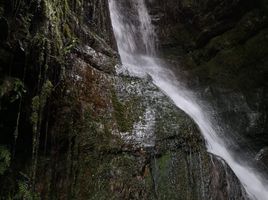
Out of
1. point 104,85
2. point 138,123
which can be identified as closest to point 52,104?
point 104,85

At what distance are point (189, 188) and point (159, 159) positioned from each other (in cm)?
54

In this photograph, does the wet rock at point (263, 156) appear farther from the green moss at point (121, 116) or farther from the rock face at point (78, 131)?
the green moss at point (121, 116)

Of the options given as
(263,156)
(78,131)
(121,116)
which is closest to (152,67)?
(263,156)

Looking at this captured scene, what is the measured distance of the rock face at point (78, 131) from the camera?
4.60 m

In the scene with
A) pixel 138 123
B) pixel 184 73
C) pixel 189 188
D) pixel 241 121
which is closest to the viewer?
pixel 189 188

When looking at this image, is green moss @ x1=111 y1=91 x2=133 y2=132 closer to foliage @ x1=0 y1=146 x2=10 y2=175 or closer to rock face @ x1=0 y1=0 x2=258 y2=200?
rock face @ x1=0 y1=0 x2=258 y2=200

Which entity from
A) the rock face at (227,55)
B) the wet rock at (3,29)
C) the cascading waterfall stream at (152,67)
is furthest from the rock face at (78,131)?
the rock face at (227,55)

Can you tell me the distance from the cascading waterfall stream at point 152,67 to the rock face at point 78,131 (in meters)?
2.15

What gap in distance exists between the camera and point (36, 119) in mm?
4707

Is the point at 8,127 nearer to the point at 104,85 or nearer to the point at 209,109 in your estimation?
the point at 104,85

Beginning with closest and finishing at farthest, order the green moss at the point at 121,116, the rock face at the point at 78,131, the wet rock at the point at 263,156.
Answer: the rock face at the point at 78,131
the green moss at the point at 121,116
the wet rock at the point at 263,156

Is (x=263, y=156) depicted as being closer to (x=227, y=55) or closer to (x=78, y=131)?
(x=227, y=55)

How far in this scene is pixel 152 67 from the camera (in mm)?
10805

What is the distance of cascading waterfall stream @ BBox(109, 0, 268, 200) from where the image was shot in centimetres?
763
